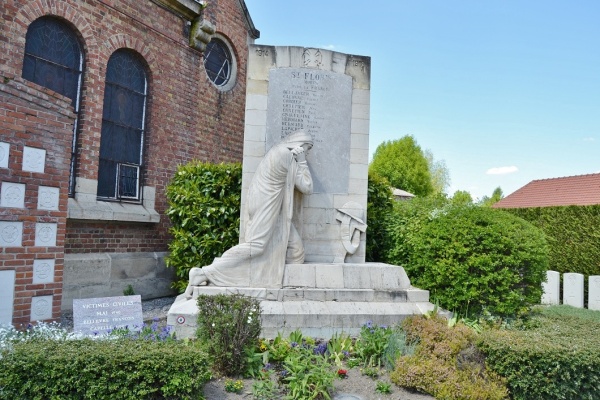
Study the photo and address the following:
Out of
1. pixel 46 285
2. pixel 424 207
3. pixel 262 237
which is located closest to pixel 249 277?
pixel 262 237

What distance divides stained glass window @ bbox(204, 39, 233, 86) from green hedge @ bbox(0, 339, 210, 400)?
8.79m

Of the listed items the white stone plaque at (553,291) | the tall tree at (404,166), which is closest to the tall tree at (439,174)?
the tall tree at (404,166)

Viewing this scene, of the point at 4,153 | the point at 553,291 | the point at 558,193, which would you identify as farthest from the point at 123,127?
the point at 558,193

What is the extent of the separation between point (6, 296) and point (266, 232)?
136 inches

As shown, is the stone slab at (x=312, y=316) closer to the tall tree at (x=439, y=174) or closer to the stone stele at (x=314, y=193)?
the stone stele at (x=314, y=193)

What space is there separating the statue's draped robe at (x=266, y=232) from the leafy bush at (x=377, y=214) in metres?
2.83

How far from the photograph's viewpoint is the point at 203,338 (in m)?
4.64

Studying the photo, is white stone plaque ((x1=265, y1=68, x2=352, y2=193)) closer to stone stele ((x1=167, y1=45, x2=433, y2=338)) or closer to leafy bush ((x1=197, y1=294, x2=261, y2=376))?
stone stele ((x1=167, y1=45, x2=433, y2=338))

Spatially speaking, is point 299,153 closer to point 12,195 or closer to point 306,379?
point 306,379

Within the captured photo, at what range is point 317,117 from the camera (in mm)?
6859

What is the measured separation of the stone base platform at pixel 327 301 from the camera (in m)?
5.42

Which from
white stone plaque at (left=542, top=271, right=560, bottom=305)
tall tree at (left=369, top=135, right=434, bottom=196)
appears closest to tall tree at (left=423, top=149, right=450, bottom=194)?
tall tree at (left=369, top=135, right=434, bottom=196)

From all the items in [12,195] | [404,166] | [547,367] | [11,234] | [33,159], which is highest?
[404,166]

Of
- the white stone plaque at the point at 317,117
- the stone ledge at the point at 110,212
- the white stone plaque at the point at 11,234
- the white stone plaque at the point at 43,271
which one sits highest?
the white stone plaque at the point at 317,117
